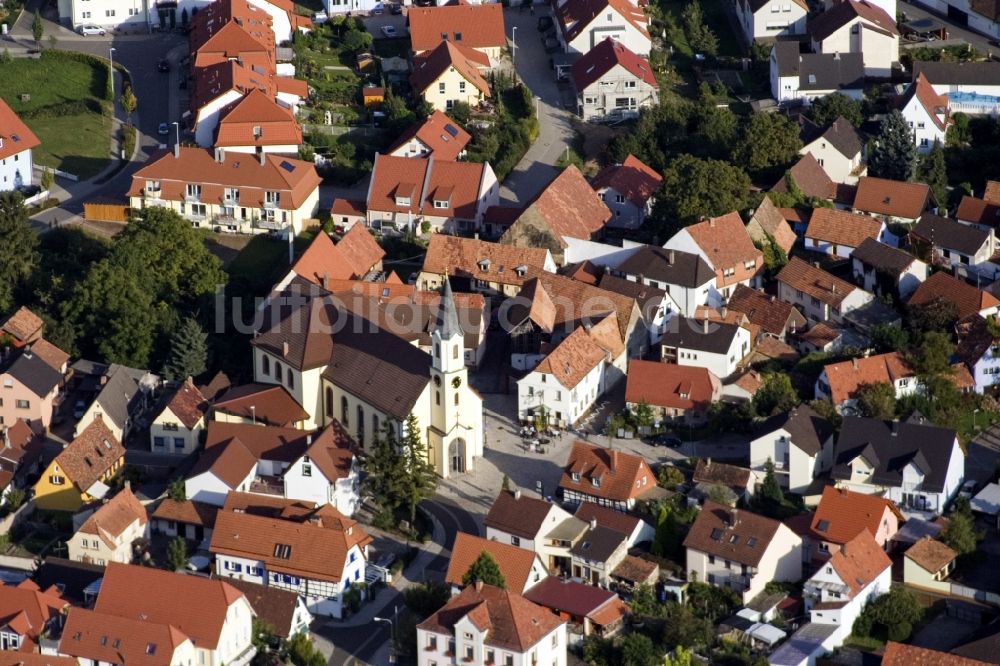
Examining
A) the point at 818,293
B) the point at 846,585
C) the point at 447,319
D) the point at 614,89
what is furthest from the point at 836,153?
the point at 846,585

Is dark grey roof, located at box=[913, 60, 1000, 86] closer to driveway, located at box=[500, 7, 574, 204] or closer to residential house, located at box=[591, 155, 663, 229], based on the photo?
residential house, located at box=[591, 155, 663, 229]

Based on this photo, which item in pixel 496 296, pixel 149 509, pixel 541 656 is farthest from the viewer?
pixel 496 296

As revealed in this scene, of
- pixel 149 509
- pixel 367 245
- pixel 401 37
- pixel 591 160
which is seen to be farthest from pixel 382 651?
pixel 401 37

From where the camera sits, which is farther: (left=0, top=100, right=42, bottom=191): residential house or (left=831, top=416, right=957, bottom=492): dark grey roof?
(left=0, top=100, right=42, bottom=191): residential house

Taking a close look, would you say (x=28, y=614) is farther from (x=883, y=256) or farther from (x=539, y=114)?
(x=539, y=114)

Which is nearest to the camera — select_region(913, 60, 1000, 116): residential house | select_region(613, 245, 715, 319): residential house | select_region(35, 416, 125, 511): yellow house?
select_region(35, 416, 125, 511): yellow house

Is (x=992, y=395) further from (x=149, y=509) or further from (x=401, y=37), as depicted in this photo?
(x=401, y=37)

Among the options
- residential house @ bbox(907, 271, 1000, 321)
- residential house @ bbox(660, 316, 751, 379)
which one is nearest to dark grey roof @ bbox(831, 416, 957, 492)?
residential house @ bbox(660, 316, 751, 379)
